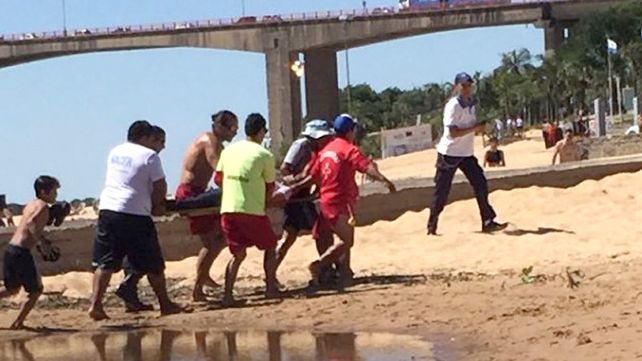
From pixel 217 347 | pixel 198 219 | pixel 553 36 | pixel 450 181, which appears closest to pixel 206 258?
pixel 198 219

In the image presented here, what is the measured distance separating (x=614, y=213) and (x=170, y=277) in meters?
4.23

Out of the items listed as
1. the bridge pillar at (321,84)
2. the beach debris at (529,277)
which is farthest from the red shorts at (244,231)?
the bridge pillar at (321,84)

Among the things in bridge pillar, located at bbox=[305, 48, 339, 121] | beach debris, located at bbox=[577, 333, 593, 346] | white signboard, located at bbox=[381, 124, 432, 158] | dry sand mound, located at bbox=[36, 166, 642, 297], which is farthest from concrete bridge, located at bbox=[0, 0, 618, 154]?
beach debris, located at bbox=[577, 333, 593, 346]

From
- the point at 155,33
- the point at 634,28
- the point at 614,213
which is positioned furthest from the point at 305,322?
the point at 155,33

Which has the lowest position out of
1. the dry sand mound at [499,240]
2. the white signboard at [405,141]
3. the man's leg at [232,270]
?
the white signboard at [405,141]

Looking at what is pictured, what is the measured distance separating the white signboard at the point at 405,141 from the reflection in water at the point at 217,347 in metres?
53.7

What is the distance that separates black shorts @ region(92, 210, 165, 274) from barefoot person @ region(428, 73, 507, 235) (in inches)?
148

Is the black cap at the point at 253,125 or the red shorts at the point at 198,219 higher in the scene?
the black cap at the point at 253,125

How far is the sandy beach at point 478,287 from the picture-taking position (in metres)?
7.82

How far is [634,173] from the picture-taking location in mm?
15516

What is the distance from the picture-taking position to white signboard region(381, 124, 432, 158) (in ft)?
208

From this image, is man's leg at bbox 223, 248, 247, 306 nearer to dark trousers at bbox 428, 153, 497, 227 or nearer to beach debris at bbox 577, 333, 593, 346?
dark trousers at bbox 428, 153, 497, 227

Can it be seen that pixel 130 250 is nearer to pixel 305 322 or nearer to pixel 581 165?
pixel 305 322

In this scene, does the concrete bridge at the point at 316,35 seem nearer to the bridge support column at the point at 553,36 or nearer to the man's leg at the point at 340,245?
the bridge support column at the point at 553,36
